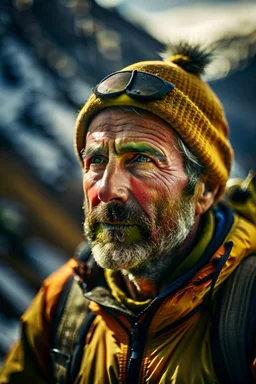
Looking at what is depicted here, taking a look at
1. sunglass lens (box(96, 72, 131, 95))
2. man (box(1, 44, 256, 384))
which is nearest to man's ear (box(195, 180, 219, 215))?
man (box(1, 44, 256, 384))

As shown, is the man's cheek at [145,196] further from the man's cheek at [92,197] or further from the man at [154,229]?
the man's cheek at [92,197]

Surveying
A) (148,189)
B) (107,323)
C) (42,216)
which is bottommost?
(42,216)

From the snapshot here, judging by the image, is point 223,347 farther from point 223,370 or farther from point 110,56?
point 110,56

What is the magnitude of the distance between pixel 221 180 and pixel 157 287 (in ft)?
1.80

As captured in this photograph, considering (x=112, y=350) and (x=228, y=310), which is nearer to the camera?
(x=228, y=310)

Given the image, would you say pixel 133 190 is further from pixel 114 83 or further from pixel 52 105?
pixel 52 105

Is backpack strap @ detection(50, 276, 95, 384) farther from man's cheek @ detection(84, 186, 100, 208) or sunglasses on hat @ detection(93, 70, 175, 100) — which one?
sunglasses on hat @ detection(93, 70, 175, 100)

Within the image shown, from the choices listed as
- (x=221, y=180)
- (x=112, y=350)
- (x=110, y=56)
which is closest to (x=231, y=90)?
(x=110, y=56)

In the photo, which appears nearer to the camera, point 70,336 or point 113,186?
point 113,186

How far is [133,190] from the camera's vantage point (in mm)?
1647

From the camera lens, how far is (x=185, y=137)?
69.2 inches

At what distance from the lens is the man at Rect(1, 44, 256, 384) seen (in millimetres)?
1647

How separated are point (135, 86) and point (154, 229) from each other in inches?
21.7

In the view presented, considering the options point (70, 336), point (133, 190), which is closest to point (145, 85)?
point (133, 190)
